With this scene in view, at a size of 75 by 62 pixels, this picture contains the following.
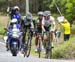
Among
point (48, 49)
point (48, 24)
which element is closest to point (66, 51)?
point (48, 49)

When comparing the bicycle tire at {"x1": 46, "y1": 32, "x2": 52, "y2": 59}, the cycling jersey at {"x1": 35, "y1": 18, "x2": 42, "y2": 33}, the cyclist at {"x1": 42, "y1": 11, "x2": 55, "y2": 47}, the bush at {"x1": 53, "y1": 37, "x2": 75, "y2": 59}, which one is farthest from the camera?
the cycling jersey at {"x1": 35, "y1": 18, "x2": 42, "y2": 33}

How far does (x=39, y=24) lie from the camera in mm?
16938

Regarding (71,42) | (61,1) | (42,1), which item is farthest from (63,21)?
(42,1)

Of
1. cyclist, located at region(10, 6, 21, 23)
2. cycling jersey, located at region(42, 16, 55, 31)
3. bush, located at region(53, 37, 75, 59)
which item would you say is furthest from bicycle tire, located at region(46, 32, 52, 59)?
cyclist, located at region(10, 6, 21, 23)

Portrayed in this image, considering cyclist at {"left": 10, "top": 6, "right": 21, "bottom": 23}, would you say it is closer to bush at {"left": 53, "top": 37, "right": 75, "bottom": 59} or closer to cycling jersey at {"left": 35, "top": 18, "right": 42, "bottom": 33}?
cycling jersey at {"left": 35, "top": 18, "right": 42, "bottom": 33}

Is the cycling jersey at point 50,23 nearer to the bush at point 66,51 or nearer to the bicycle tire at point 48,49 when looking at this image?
the bicycle tire at point 48,49

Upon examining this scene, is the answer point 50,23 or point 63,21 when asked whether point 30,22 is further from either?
point 63,21

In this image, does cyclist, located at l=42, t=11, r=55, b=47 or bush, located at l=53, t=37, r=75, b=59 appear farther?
bush, located at l=53, t=37, r=75, b=59

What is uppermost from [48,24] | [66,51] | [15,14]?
[15,14]

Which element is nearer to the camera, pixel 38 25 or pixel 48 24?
pixel 48 24

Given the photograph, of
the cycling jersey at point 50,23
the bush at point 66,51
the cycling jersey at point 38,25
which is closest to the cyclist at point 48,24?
the cycling jersey at point 50,23

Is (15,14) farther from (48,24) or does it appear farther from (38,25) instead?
(48,24)

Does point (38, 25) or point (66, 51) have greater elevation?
point (38, 25)

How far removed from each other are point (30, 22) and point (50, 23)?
3.15 feet
